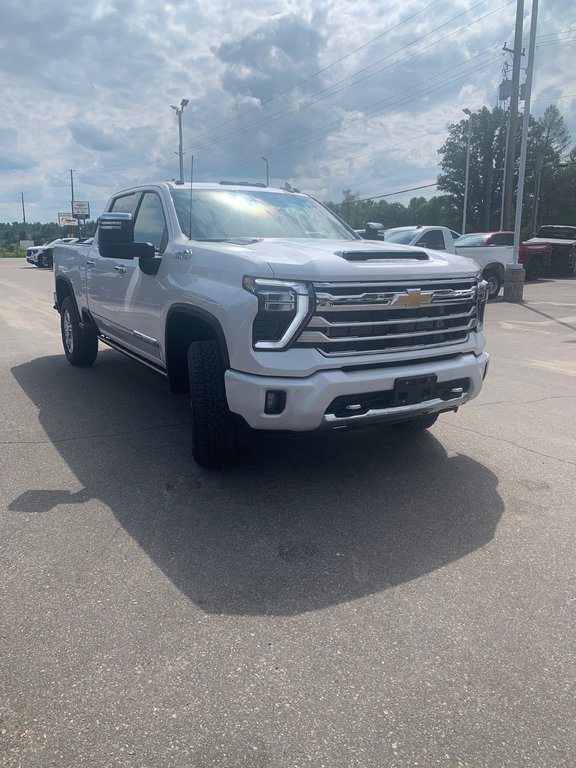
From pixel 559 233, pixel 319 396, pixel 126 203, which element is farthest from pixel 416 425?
pixel 559 233

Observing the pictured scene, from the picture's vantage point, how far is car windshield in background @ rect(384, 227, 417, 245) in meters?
13.9

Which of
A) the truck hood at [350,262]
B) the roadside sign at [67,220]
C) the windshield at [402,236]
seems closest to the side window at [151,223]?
the truck hood at [350,262]

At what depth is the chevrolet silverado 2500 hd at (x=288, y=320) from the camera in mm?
3531

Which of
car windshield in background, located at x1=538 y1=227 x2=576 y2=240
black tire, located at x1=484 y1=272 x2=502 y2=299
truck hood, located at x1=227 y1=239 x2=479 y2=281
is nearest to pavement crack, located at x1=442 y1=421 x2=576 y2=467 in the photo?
truck hood, located at x1=227 y1=239 x2=479 y2=281

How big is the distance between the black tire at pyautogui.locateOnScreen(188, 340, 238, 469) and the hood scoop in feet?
3.26

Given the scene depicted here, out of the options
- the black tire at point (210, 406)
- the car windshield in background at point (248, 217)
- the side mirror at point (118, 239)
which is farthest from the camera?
the car windshield in background at point (248, 217)

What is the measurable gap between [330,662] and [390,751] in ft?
1.49

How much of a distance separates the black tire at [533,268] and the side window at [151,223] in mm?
19780

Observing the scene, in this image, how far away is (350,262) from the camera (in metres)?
3.72

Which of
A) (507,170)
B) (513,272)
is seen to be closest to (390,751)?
(513,272)

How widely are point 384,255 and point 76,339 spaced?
15.5 feet

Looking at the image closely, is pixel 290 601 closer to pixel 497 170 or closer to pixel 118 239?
pixel 118 239

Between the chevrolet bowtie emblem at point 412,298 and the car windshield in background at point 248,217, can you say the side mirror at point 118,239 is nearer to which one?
the car windshield in background at point 248,217

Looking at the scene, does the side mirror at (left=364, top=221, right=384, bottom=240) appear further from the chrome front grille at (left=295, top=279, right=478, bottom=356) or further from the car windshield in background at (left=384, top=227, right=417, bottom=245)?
the car windshield in background at (left=384, top=227, right=417, bottom=245)
